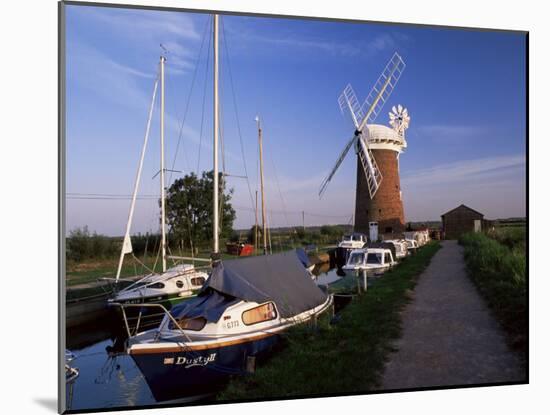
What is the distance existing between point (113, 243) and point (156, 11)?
357cm

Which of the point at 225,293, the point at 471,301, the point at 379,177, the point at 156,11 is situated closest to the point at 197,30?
the point at 156,11

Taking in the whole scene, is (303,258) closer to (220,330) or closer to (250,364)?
(250,364)

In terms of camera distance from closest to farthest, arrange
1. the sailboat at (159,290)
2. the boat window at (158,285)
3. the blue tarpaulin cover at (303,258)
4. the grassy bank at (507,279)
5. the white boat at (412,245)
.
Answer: the grassy bank at (507,279) < the sailboat at (159,290) < the boat window at (158,285) < the blue tarpaulin cover at (303,258) < the white boat at (412,245)

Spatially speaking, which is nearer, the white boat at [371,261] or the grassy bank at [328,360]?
the grassy bank at [328,360]

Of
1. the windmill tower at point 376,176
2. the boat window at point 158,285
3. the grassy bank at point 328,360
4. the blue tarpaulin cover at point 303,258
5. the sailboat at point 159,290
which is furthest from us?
the windmill tower at point 376,176

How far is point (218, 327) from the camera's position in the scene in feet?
17.6

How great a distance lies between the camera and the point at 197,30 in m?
5.62

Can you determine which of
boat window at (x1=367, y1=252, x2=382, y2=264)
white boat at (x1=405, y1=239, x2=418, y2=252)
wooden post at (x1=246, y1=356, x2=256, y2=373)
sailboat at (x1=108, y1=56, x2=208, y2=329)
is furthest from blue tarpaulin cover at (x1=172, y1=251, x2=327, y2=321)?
white boat at (x1=405, y1=239, x2=418, y2=252)

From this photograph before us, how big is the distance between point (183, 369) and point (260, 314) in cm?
118

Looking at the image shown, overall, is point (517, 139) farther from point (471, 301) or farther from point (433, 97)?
point (471, 301)

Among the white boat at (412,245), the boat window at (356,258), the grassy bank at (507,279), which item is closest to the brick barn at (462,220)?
the grassy bank at (507,279)

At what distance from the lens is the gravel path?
5.21 meters

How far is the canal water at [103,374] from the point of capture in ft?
16.7

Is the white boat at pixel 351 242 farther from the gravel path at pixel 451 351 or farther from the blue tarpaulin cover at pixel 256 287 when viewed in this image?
the gravel path at pixel 451 351
